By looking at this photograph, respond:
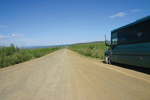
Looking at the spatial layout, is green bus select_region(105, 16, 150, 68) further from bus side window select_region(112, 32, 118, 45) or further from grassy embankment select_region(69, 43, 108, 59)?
grassy embankment select_region(69, 43, 108, 59)

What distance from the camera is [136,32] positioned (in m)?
6.69

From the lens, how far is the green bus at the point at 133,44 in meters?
5.96

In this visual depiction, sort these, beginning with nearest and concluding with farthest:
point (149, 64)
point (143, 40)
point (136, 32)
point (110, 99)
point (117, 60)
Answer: point (110, 99) → point (149, 64) → point (143, 40) → point (136, 32) → point (117, 60)

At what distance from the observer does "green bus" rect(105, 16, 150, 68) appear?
596cm

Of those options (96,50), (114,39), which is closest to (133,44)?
(114,39)

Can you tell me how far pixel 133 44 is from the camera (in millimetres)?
6875

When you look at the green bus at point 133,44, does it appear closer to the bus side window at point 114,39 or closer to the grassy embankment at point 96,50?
the bus side window at point 114,39

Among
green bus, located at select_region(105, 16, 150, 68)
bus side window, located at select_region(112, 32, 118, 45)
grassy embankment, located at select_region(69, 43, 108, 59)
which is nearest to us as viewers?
green bus, located at select_region(105, 16, 150, 68)

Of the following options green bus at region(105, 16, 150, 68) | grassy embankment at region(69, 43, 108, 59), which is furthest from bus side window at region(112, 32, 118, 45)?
grassy embankment at region(69, 43, 108, 59)

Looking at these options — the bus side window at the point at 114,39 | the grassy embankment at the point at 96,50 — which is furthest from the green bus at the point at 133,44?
the grassy embankment at the point at 96,50

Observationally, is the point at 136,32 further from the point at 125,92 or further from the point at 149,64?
the point at 125,92

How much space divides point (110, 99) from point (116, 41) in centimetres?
619

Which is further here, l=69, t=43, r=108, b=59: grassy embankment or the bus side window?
l=69, t=43, r=108, b=59: grassy embankment

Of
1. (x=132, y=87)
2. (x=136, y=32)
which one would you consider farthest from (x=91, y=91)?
Result: (x=136, y=32)
